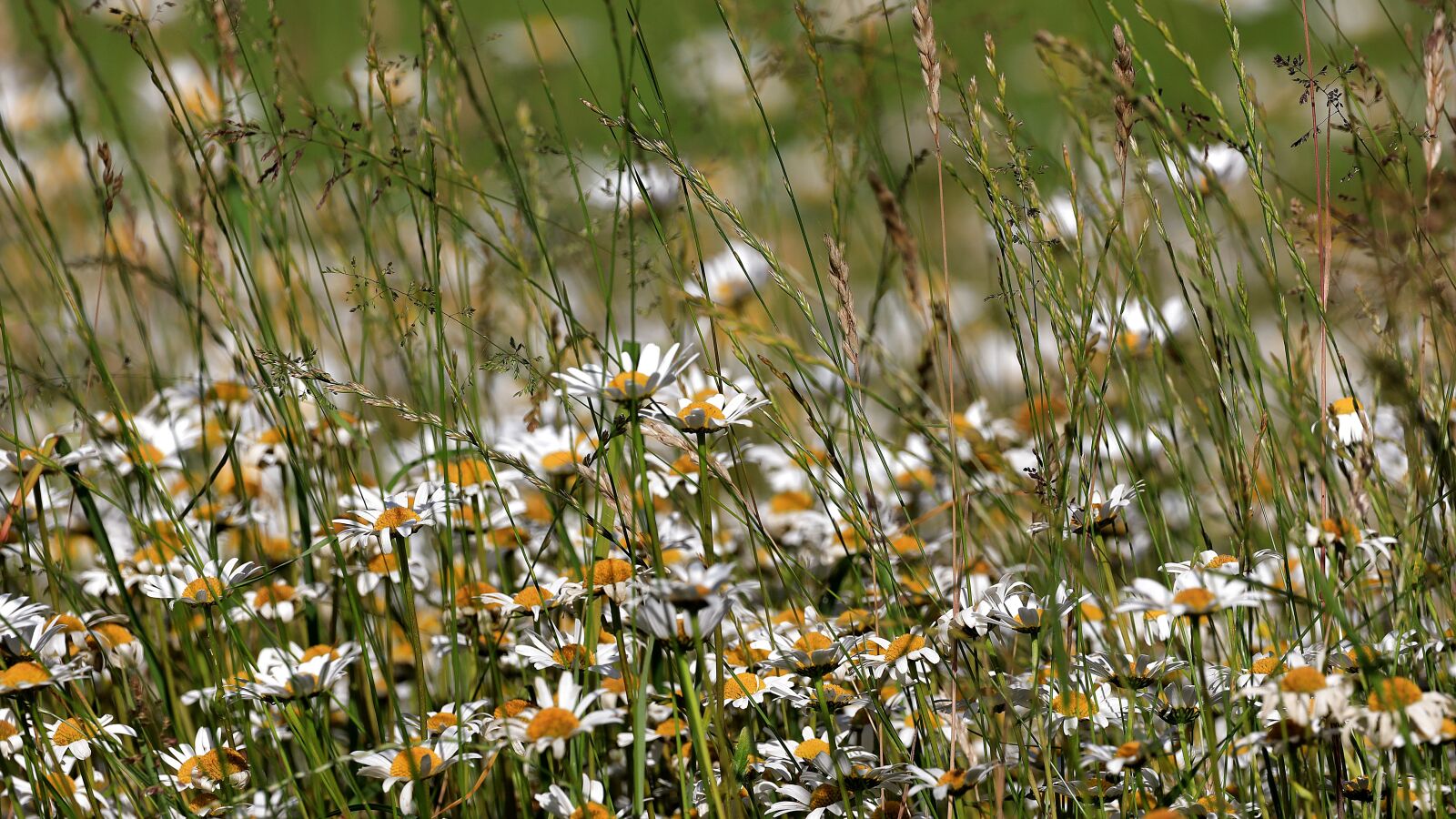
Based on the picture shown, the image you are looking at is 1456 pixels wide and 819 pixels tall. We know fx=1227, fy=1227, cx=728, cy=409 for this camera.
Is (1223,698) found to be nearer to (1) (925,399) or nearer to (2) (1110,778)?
(2) (1110,778)

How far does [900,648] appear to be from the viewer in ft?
2.96

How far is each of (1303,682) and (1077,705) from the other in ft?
0.64

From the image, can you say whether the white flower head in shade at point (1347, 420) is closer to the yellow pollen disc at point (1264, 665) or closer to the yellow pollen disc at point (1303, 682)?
the yellow pollen disc at point (1264, 665)

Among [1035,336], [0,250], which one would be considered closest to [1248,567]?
[1035,336]

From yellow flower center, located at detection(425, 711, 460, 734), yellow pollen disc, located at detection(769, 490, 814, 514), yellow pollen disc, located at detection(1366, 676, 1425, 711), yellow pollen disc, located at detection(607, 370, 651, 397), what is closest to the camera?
yellow pollen disc, located at detection(1366, 676, 1425, 711)

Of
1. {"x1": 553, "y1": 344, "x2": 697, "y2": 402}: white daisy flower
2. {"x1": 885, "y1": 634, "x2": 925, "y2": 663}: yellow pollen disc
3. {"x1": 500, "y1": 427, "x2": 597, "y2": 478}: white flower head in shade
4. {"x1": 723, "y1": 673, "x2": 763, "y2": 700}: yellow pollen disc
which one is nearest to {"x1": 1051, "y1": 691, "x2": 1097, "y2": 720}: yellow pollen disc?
{"x1": 885, "y1": 634, "x2": 925, "y2": 663}: yellow pollen disc

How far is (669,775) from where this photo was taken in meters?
1.05

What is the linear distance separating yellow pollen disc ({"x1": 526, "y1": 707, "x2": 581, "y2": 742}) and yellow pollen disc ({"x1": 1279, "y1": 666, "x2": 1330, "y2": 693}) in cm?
43

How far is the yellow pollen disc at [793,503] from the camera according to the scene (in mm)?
1567

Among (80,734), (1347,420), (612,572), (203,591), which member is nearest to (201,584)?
(203,591)

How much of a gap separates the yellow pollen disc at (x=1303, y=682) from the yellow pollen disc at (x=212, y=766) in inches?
28.3

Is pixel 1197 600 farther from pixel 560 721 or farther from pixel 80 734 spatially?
pixel 80 734

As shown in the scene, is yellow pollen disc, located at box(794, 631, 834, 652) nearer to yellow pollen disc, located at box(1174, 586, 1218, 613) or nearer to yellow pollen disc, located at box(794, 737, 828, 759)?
yellow pollen disc, located at box(794, 737, 828, 759)

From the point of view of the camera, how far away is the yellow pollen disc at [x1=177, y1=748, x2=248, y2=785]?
2.99ft
